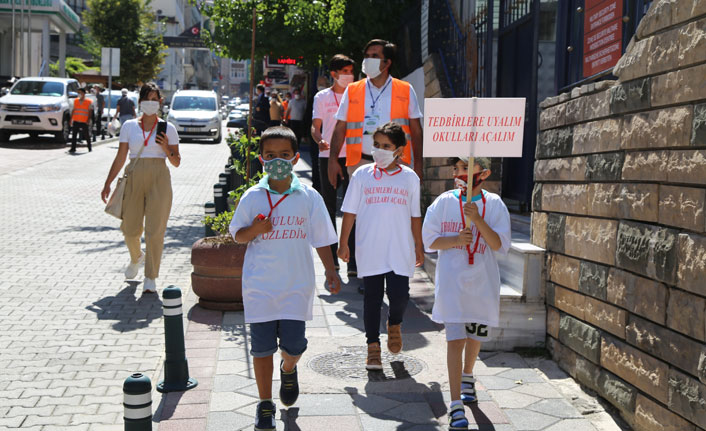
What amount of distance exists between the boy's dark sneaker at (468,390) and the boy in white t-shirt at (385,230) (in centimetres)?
74

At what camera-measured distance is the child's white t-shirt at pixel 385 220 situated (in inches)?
221

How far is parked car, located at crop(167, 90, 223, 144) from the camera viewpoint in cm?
3083

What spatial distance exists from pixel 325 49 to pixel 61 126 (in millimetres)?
13115

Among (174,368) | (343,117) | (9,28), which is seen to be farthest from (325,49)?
(9,28)

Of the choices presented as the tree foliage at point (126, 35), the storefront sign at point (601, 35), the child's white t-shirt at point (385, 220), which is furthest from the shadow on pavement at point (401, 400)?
the tree foliage at point (126, 35)

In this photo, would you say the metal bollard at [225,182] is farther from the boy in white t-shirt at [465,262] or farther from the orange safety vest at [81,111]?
the orange safety vest at [81,111]

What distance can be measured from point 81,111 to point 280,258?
20.7 meters

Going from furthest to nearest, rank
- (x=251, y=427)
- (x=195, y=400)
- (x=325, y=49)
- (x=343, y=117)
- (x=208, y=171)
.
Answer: (x=208, y=171), (x=325, y=49), (x=343, y=117), (x=195, y=400), (x=251, y=427)

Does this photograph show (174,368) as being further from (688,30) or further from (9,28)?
(9,28)

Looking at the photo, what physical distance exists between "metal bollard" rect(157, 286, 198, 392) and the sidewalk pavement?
11cm

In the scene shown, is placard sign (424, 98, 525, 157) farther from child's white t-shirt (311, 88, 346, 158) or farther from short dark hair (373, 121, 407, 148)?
child's white t-shirt (311, 88, 346, 158)

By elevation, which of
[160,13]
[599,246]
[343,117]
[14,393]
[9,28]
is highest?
[160,13]

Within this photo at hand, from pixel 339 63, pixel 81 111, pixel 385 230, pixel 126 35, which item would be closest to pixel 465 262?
pixel 385 230

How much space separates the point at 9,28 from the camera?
47062 mm
